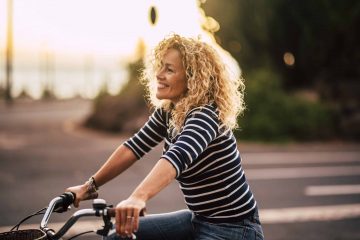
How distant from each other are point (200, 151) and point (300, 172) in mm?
A: 7975

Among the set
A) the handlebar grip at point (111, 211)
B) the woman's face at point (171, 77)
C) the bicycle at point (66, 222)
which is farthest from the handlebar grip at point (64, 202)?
the woman's face at point (171, 77)

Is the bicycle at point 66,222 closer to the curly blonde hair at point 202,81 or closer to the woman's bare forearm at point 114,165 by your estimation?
the woman's bare forearm at point 114,165

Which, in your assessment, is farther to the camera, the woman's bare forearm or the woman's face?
the woman's bare forearm

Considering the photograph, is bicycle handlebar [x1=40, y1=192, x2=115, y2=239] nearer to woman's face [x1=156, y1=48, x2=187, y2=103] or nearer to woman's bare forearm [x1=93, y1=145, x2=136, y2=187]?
woman's bare forearm [x1=93, y1=145, x2=136, y2=187]

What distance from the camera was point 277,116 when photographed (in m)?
15.0

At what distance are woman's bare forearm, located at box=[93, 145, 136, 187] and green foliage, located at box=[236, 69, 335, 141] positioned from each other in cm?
1193

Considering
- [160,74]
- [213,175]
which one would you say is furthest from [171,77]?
[213,175]

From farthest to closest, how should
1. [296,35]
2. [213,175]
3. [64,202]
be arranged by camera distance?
[296,35], [64,202], [213,175]

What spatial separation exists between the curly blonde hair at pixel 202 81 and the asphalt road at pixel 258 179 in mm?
3658

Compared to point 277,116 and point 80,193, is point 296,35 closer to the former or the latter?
point 277,116

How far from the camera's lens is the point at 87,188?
256 centimetres

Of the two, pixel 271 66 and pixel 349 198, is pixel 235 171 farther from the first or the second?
pixel 271 66

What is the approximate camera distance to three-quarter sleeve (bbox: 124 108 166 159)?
269 cm

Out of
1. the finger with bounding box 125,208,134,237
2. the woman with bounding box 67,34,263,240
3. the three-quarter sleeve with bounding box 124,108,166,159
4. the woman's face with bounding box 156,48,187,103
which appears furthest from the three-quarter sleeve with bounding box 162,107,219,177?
the three-quarter sleeve with bounding box 124,108,166,159
